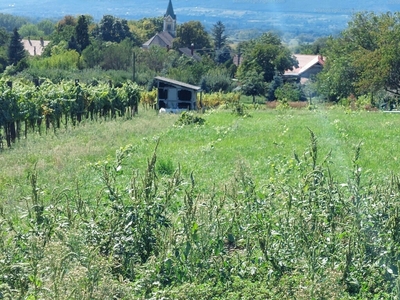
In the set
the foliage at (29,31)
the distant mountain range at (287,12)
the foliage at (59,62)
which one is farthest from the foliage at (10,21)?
the distant mountain range at (287,12)

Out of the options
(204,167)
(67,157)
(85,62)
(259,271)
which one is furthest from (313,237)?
(85,62)

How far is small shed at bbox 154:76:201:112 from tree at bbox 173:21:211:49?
4284 centimetres

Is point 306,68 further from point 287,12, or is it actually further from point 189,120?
point 189,120

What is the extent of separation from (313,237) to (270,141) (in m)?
7.60

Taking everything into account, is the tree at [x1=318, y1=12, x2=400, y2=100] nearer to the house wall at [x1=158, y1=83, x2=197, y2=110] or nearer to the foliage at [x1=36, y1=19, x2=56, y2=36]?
A: the house wall at [x1=158, y1=83, x2=197, y2=110]

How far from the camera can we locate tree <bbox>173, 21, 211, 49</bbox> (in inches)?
3070

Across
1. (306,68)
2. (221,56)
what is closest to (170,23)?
(221,56)

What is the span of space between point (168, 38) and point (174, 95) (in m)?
51.4

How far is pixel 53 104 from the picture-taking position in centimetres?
2089

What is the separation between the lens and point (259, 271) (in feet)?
16.4

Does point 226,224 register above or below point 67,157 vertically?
above

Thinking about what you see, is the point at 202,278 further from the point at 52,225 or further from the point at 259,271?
the point at 52,225

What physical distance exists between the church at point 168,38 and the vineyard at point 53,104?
35098 millimetres

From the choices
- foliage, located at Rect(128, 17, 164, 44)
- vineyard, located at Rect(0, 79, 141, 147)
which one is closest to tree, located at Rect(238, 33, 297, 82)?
vineyard, located at Rect(0, 79, 141, 147)
